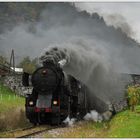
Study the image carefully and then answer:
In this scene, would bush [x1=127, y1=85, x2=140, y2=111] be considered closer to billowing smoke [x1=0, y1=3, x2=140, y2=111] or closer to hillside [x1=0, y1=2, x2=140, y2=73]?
billowing smoke [x1=0, y1=3, x2=140, y2=111]

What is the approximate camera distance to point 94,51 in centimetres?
2983

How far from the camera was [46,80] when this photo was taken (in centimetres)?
2234

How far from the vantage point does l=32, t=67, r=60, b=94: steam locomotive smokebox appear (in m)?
22.2

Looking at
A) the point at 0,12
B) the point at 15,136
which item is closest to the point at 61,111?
the point at 15,136

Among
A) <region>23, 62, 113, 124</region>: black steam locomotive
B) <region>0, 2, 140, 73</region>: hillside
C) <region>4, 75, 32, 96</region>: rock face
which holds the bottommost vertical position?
<region>23, 62, 113, 124</region>: black steam locomotive

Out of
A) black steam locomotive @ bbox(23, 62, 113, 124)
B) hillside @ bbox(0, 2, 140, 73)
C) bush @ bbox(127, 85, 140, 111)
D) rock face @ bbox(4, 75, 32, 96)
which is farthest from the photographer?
hillside @ bbox(0, 2, 140, 73)

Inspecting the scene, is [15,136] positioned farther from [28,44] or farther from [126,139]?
[28,44]

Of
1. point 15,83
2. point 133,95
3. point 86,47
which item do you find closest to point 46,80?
point 86,47

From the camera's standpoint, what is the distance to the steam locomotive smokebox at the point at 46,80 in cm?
2219

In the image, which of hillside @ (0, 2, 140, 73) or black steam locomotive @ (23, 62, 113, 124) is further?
hillside @ (0, 2, 140, 73)

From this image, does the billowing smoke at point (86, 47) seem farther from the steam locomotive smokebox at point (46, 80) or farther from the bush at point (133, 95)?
the steam locomotive smokebox at point (46, 80)

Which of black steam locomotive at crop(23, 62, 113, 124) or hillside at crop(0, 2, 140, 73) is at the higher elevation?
hillside at crop(0, 2, 140, 73)

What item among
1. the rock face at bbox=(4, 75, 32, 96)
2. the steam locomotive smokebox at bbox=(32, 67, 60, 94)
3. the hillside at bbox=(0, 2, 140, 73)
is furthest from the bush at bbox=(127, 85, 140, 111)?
the hillside at bbox=(0, 2, 140, 73)

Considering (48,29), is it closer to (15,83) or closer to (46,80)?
(15,83)
